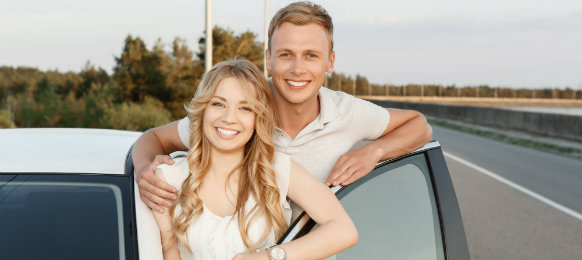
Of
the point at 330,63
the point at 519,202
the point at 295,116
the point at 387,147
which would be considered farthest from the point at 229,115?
the point at 519,202

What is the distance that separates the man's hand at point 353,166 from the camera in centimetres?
267

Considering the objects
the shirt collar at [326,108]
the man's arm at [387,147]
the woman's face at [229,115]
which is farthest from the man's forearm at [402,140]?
the woman's face at [229,115]

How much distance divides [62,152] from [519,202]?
8239 mm

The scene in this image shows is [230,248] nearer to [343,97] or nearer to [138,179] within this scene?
[138,179]

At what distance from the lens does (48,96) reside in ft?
104

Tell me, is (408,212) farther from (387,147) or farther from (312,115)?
(312,115)

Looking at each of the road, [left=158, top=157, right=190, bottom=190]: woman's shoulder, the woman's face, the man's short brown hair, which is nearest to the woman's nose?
the woman's face

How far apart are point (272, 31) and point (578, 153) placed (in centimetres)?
1490

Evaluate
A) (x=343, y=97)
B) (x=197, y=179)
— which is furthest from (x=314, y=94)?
(x=197, y=179)

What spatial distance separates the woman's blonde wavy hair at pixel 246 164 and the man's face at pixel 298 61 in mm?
483

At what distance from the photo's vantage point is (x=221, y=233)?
2.52m

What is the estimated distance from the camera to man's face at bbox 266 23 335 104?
3.20 m

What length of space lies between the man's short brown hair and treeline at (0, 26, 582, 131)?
76.0 ft

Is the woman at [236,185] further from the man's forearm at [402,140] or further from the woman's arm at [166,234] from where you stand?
the man's forearm at [402,140]
